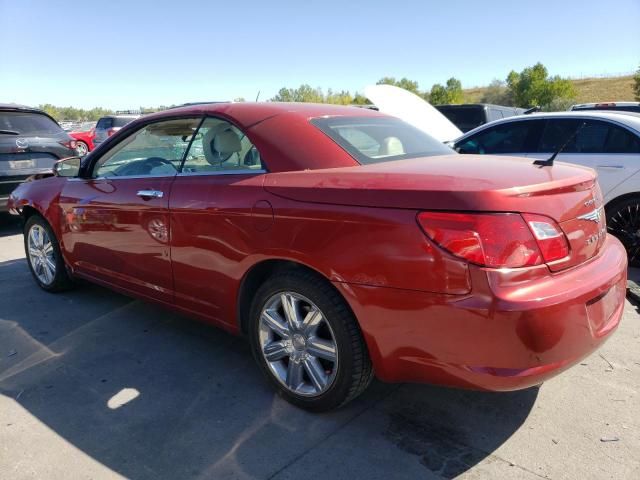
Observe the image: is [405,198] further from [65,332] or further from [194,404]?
[65,332]

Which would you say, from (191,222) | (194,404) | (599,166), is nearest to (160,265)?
(191,222)

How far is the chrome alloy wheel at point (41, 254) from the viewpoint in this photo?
15.1 ft

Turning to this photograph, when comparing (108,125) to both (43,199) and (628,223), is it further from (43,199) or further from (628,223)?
(628,223)

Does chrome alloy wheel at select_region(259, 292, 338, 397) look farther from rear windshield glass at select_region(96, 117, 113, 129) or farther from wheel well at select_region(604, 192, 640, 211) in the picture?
rear windshield glass at select_region(96, 117, 113, 129)

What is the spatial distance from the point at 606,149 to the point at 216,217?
4.36 meters

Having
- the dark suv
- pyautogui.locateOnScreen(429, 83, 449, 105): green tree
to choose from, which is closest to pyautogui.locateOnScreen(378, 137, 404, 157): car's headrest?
the dark suv

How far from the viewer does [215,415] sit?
107 inches

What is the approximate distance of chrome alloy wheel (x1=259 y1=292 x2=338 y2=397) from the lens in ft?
8.48

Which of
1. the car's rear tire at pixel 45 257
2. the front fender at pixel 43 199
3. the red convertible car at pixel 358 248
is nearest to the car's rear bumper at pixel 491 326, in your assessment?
the red convertible car at pixel 358 248

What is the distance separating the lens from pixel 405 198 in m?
2.18

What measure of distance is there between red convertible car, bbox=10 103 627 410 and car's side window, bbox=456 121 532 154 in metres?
2.81

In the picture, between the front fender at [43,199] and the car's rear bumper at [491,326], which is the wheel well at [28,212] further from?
the car's rear bumper at [491,326]

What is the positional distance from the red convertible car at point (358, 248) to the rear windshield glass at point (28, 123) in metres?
4.74

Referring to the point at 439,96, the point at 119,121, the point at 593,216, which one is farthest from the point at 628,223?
the point at 439,96
